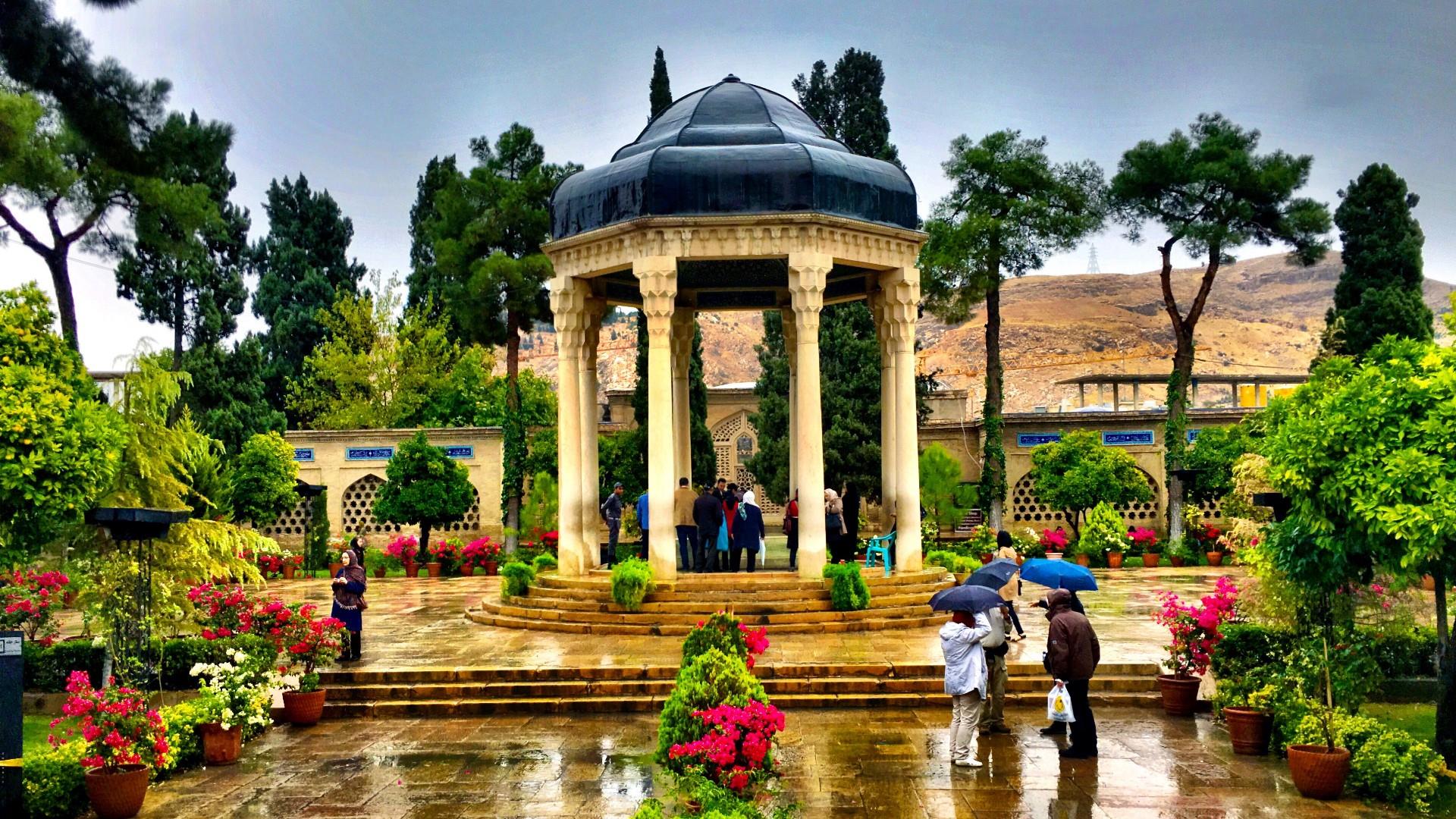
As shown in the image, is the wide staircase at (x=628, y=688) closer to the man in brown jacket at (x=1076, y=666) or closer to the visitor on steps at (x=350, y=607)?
the visitor on steps at (x=350, y=607)

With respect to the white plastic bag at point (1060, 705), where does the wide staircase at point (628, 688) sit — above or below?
below

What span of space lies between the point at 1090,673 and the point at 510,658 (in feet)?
22.0

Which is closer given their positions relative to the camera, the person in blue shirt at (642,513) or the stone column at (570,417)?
the stone column at (570,417)

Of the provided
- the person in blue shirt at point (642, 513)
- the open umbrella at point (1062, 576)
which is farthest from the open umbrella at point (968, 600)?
the person in blue shirt at point (642, 513)

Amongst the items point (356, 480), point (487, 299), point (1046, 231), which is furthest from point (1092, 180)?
point (356, 480)

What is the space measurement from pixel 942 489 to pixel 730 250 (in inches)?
634

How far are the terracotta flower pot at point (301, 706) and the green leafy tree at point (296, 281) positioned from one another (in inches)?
1247

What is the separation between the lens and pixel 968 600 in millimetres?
10008

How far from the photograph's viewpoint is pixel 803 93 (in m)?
35.0

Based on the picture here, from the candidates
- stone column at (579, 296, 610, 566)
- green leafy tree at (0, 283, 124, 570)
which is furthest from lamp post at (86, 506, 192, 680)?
stone column at (579, 296, 610, 566)

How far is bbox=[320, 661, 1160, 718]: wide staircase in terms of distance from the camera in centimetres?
1250

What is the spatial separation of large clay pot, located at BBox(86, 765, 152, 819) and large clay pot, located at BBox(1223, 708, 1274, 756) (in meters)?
8.51

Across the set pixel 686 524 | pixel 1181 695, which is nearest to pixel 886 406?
pixel 686 524

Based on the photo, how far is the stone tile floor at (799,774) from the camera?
28.3 feet
